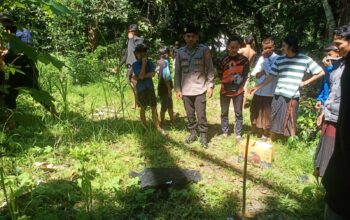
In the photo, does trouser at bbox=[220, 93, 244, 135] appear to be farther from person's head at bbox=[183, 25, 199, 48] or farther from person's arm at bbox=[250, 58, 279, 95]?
person's head at bbox=[183, 25, 199, 48]

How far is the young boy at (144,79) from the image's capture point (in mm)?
6129

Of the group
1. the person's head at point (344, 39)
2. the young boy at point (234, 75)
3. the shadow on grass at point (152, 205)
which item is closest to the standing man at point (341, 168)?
the person's head at point (344, 39)

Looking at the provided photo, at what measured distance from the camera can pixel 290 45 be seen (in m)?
5.30

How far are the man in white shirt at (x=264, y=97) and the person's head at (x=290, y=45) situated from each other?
756 millimetres

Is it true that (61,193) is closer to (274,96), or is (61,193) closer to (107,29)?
(274,96)

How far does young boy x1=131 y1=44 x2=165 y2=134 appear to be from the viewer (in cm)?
613

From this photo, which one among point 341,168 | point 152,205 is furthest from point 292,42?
point 341,168

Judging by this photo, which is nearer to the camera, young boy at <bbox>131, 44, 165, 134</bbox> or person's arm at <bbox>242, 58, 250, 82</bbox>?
person's arm at <bbox>242, 58, 250, 82</bbox>

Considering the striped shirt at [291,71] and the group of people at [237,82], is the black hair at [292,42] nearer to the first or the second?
the group of people at [237,82]

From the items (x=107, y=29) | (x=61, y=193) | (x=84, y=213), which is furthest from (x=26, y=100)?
(x=107, y=29)

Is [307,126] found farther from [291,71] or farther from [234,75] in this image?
[234,75]

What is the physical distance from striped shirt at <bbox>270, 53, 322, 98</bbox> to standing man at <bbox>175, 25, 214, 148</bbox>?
954mm

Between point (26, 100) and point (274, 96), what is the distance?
4.69m

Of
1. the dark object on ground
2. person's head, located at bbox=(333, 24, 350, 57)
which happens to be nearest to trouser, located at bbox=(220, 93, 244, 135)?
the dark object on ground
